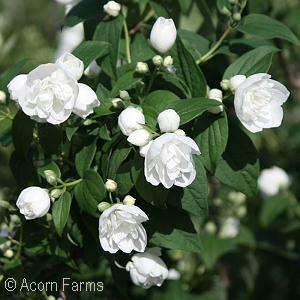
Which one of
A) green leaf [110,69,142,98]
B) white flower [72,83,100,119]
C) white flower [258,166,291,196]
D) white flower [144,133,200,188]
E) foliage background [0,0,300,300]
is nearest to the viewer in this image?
white flower [144,133,200,188]

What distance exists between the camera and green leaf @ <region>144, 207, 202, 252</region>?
1208 mm

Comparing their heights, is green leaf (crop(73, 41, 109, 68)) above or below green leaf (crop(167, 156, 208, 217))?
above

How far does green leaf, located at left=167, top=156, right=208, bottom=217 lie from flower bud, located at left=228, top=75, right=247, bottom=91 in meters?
0.17

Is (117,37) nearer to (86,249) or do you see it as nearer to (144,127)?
(144,127)

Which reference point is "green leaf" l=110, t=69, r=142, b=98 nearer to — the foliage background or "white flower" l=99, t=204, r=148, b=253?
"white flower" l=99, t=204, r=148, b=253

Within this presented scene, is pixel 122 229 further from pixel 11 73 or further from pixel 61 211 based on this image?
pixel 11 73

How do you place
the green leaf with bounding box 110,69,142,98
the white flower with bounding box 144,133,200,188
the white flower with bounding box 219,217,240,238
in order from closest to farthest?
1. the white flower with bounding box 144,133,200,188
2. the green leaf with bounding box 110,69,142,98
3. the white flower with bounding box 219,217,240,238

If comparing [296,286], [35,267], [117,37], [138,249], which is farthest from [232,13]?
[296,286]

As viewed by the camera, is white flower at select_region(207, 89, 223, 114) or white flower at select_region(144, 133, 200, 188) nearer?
white flower at select_region(144, 133, 200, 188)

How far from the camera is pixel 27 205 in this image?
1.16 meters

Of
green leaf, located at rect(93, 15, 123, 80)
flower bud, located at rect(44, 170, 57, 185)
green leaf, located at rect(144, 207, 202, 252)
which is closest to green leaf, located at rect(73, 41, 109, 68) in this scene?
green leaf, located at rect(93, 15, 123, 80)

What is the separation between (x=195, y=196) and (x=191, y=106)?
0.17 m

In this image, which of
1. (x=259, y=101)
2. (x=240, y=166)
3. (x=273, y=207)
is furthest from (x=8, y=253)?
(x=273, y=207)

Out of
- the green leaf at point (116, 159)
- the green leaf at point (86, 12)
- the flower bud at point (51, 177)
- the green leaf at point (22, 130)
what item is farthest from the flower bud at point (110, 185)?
the green leaf at point (86, 12)
